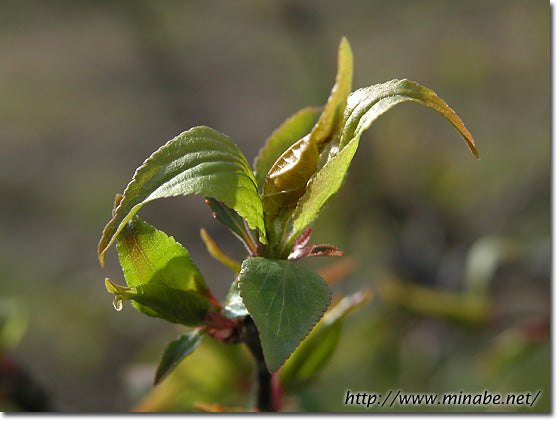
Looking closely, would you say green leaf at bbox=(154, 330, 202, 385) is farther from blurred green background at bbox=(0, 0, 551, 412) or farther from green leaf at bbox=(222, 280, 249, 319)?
blurred green background at bbox=(0, 0, 551, 412)

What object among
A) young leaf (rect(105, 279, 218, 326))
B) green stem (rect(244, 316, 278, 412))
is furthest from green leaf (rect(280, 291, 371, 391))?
young leaf (rect(105, 279, 218, 326))

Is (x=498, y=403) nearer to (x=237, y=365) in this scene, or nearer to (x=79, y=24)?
(x=237, y=365)

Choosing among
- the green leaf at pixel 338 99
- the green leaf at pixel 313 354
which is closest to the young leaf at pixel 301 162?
the green leaf at pixel 338 99

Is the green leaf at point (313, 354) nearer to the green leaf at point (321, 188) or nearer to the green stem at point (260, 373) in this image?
the green stem at point (260, 373)

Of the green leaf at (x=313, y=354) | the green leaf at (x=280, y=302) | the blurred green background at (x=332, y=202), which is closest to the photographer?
the green leaf at (x=280, y=302)

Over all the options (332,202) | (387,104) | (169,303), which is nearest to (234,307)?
(169,303)

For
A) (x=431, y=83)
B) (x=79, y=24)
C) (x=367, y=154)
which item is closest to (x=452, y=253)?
(x=367, y=154)
